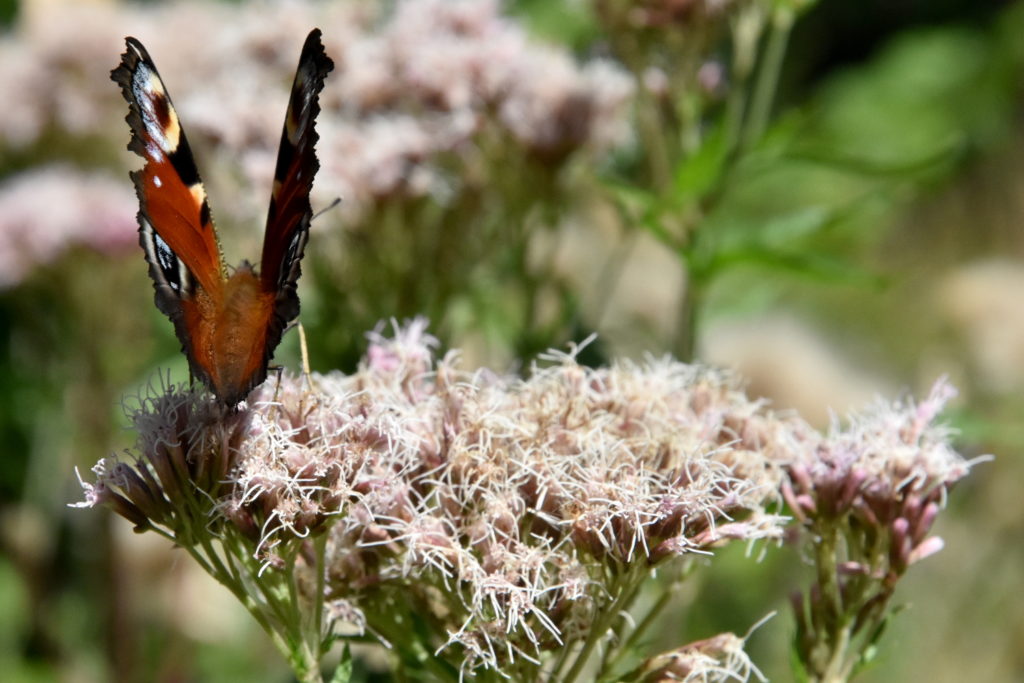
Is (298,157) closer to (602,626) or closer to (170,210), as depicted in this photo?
(170,210)

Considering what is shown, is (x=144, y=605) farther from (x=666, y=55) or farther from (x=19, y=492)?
(x=666, y=55)

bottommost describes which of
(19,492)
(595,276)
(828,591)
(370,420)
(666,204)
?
(828,591)

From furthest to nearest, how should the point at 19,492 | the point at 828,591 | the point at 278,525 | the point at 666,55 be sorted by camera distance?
1. the point at 19,492
2. the point at 666,55
3. the point at 828,591
4. the point at 278,525

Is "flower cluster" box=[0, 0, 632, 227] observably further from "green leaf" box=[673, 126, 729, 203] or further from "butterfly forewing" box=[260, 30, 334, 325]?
"butterfly forewing" box=[260, 30, 334, 325]

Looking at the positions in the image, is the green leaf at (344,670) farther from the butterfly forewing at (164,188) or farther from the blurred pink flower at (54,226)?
the blurred pink flower at (54,226)

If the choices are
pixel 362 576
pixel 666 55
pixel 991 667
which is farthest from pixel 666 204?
pixel 991 667

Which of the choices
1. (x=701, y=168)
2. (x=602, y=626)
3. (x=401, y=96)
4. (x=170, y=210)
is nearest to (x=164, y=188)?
(x=170, y=210)

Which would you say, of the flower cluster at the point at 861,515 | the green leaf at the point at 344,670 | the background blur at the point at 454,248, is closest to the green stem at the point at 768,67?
the background blur at the point at 454,248
